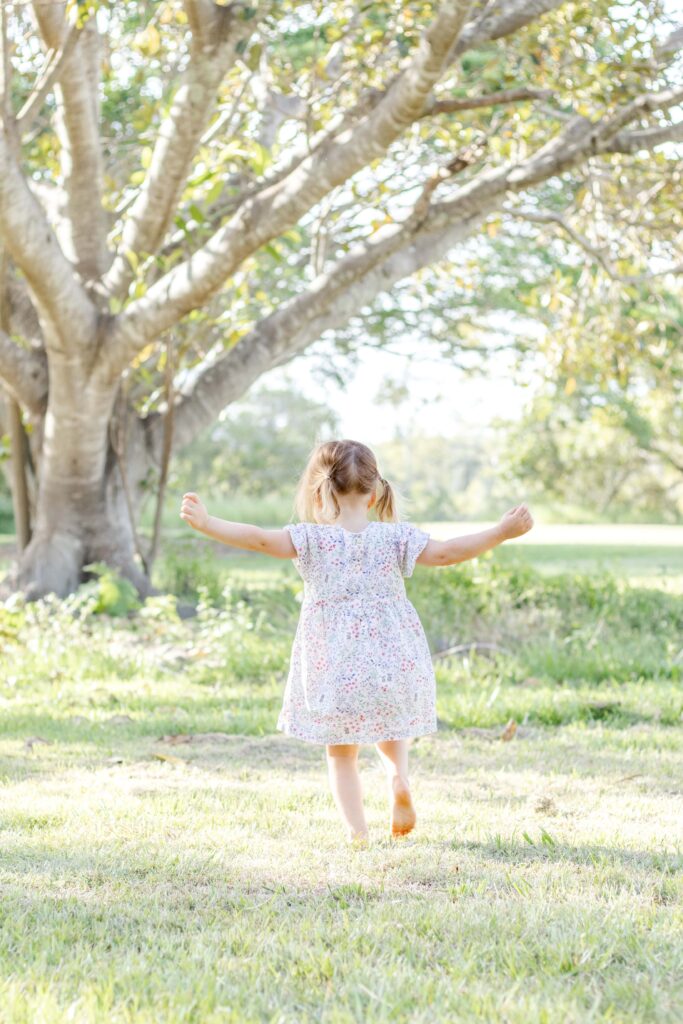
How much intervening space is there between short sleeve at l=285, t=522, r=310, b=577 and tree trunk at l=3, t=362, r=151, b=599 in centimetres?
501

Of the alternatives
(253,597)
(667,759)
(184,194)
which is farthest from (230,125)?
(667,759)

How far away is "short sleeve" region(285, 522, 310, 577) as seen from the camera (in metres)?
3.71

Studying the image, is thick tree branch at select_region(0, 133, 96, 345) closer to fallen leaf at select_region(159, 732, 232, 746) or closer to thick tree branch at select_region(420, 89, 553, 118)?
thick tree branch at select_region(420, 89, 553, 118)

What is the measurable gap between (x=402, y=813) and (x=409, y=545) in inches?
33.0

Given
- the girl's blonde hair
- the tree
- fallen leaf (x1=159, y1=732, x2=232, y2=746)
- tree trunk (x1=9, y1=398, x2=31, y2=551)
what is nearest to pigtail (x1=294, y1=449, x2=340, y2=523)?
the girl's blonde hair

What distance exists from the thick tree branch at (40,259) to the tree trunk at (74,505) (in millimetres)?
509

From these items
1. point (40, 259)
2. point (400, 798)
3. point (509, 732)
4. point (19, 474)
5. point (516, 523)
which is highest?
point (40, 259)

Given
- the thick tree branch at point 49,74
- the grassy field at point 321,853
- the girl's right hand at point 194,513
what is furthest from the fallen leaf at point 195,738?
the thick tree branch at point 49,74

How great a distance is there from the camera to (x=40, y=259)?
7.53m

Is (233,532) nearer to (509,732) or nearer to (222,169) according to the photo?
(509,732)

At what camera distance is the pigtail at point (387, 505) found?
3.93 meters

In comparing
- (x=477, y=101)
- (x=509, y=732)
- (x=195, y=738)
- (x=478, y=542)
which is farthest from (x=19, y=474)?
(x=478, y=542)

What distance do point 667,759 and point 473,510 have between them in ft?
137

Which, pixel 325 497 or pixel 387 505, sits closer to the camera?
pixel 325 497
